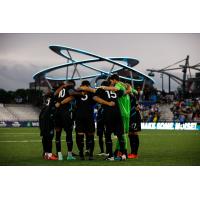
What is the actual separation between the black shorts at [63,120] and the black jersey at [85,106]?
25 centimetres

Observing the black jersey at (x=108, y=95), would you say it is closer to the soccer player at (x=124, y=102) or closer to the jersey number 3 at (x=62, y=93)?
the soccer player at (x=124, y=102)

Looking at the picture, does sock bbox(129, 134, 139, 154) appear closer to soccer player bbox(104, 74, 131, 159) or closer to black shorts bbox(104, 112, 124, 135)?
soccer player bbox(104, 74, 131, 159)

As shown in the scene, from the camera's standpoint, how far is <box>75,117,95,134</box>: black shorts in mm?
10672

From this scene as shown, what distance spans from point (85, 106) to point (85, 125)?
0.37 meters

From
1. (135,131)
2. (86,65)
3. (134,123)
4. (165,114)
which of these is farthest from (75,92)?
(165,114)

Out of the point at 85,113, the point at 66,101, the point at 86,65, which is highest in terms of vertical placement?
the point at 86,65

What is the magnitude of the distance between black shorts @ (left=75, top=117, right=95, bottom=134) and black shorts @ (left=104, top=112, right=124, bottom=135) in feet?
0.99

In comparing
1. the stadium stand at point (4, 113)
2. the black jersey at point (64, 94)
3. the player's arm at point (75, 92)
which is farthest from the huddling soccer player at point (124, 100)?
the stadium stand at point (4, 113)

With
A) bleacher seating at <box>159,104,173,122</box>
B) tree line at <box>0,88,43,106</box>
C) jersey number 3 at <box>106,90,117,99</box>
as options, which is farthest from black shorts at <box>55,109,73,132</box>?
bleacher seating at <box>159,104,173,122</box>

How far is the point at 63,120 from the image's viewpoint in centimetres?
1091

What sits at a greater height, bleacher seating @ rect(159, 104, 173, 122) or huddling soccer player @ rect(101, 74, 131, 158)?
huddling soccer player @ rect(101, 74, 131, 158)

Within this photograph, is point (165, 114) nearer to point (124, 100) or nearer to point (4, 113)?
point (4, 113)

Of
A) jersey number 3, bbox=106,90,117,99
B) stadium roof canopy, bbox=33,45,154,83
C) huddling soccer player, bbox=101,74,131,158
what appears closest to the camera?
jersey number 3, bbox=106,90,117,99
